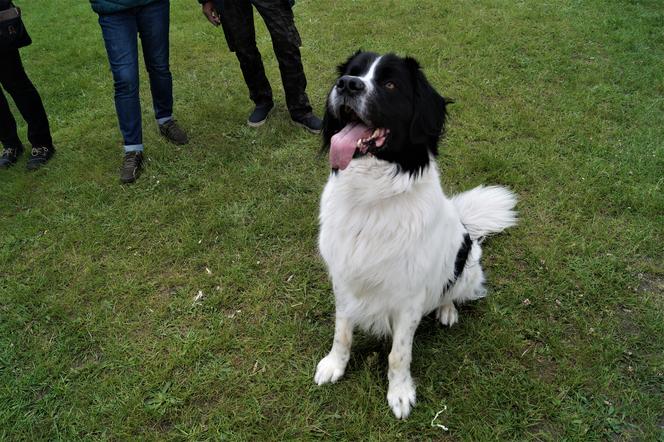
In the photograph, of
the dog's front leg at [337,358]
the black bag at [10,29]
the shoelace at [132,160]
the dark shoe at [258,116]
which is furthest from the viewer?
the dark shoe at [258,116]

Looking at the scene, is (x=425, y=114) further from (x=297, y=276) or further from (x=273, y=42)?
(x=273, y=42)

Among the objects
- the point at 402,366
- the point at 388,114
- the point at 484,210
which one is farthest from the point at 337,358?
the point at 484,210

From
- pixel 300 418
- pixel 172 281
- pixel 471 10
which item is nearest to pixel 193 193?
pixel 172 281

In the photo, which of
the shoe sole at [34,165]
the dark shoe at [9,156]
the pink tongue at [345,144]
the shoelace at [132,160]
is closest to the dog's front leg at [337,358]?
the pink tongue at [345,144]

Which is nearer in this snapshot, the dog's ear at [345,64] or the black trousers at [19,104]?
the dog's ear at [345,64]

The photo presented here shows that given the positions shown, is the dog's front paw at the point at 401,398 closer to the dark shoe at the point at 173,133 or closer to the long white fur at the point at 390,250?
the long white fur at the point at 390,250

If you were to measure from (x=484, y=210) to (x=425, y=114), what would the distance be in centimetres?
132

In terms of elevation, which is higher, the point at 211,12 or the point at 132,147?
the point at 211,12

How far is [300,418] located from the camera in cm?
219

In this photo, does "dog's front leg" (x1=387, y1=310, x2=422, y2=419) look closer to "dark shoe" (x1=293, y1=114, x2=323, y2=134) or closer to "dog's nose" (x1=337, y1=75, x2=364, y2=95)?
"dog's nose" (x1=337, y1=75, x2=364, y2=95)

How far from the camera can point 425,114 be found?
187cm

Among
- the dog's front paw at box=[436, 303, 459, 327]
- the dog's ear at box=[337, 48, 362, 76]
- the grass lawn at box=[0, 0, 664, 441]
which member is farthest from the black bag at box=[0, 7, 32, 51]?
the dog's front paw at box=[436, 303, 459, 327]

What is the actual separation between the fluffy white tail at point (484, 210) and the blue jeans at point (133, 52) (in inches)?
108

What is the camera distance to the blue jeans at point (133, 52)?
3521mm
